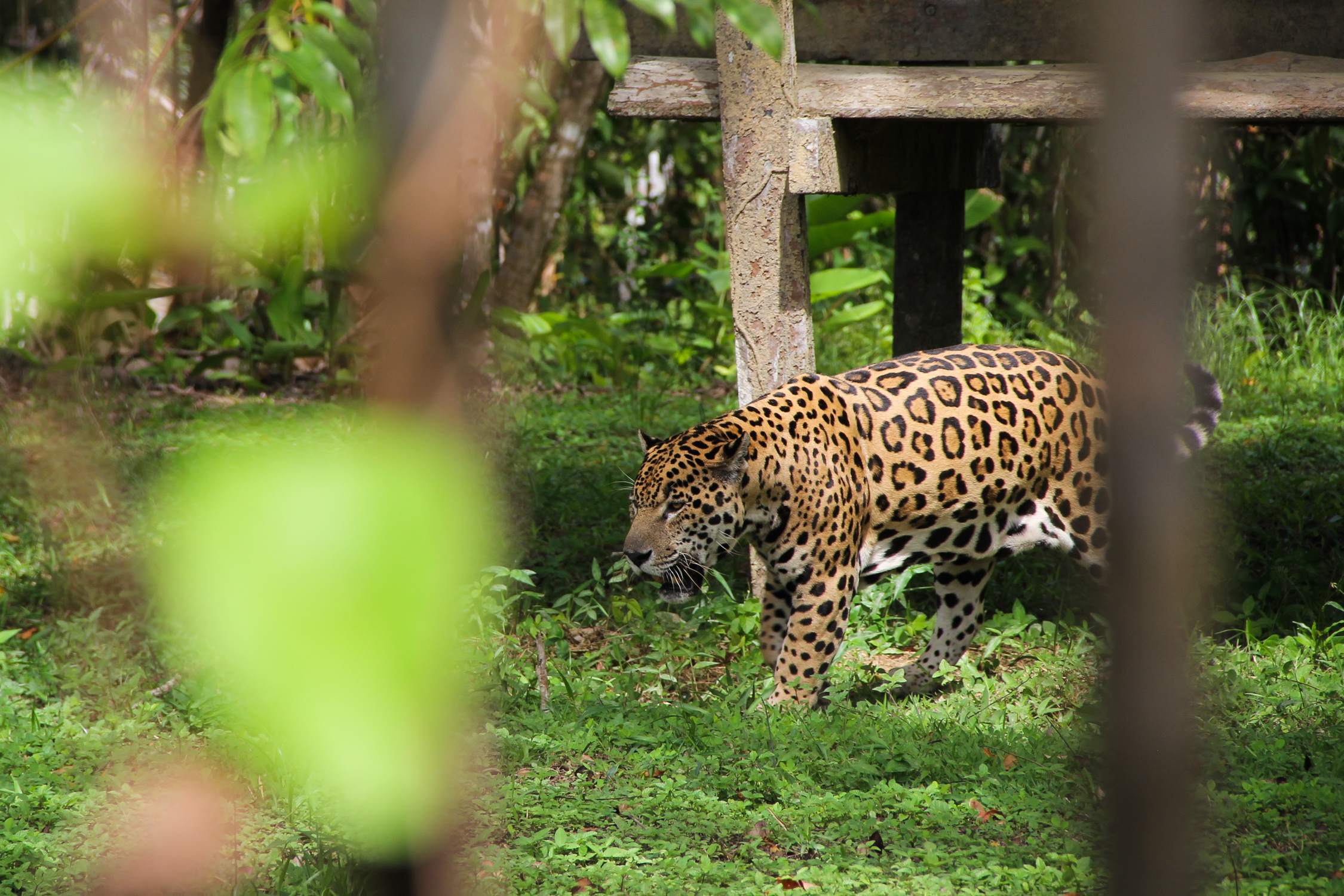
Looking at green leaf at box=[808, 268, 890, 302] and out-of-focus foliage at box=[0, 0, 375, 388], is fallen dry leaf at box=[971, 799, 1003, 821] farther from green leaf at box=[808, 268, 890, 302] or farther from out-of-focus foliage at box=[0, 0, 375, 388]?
green leaf at box=[808, 268, 890, 302]

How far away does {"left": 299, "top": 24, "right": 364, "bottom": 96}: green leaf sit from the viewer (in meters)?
0.69

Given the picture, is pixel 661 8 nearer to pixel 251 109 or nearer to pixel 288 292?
pixel 251 109

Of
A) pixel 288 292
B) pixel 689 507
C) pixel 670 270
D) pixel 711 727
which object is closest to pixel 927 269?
pixel 689 507

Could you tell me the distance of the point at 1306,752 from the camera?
3523 millimetres

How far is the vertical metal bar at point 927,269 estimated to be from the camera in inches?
231

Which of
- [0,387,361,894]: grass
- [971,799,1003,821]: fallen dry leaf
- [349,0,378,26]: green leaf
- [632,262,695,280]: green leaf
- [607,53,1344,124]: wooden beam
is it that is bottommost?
[971,799,1003,821]: fallen dry leaf

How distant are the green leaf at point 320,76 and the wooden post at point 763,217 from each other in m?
3.54

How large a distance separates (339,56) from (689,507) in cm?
331

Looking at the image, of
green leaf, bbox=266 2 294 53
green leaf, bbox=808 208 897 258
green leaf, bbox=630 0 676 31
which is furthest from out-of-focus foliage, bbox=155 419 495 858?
green leaf, bbox=808 208 897 258

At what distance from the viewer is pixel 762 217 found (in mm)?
4348

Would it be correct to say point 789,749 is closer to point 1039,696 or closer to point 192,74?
point 1039,696

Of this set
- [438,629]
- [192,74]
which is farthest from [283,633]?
[192,74]

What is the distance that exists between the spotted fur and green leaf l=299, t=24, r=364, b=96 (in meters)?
3.25

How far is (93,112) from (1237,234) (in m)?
9.82
